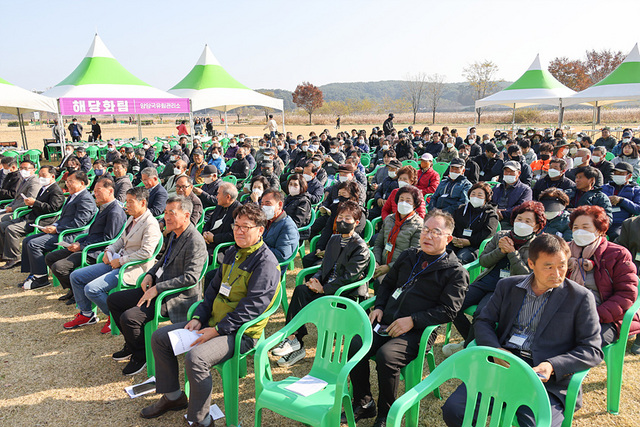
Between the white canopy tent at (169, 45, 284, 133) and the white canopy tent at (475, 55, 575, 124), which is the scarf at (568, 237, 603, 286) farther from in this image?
the white canopy tent at (475, 55, 575, 124)

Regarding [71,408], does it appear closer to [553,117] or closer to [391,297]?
[391,297]

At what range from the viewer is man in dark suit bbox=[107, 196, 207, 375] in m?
3.59

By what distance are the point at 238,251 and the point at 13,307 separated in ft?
11.1

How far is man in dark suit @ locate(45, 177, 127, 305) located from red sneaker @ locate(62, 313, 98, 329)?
599mm

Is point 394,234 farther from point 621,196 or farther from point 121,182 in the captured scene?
point 121,182

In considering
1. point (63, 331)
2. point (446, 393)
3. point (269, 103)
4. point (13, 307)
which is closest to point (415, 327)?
point (446, 393)

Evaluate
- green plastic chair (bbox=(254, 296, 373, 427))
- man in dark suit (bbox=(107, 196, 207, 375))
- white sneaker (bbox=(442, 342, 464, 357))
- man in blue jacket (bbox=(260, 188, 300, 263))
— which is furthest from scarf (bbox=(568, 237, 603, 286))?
man in dark suit (bbox=(107, 196, 207, 375))

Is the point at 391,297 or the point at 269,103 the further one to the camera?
the point at 269,103

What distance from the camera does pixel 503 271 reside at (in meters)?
3.79

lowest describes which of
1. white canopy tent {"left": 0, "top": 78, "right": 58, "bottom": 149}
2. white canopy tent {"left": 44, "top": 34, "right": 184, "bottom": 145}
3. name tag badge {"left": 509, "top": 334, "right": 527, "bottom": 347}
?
name tag badge {"left": 509, "top": 334, "right": 527, "bottom": 347}

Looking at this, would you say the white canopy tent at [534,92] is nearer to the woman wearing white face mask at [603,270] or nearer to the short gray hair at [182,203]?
the woman wearing white face mask at [603,270]

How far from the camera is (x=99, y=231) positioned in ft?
16.6

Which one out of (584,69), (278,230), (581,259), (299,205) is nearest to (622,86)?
(299,205)

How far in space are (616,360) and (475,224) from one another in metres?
2.08
